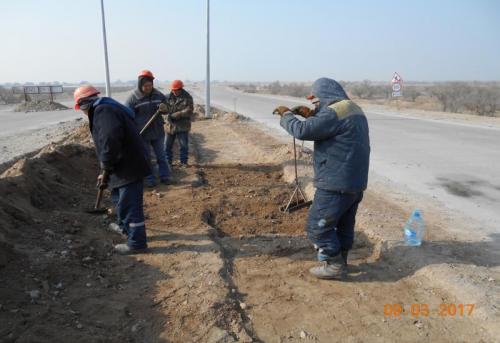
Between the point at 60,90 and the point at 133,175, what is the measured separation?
112 ft

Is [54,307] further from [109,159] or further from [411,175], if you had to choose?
[411,175]

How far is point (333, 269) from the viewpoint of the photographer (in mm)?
3869

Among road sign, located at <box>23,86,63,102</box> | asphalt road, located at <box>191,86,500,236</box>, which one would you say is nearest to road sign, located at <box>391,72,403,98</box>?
asphalt road, located at <box>191,86,500,236</box>

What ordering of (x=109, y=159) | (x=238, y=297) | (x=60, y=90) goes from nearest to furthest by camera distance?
(x=238, y=297) < (x=109, y=159) < (x=60, y=90)

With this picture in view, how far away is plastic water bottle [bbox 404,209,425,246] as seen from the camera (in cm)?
455

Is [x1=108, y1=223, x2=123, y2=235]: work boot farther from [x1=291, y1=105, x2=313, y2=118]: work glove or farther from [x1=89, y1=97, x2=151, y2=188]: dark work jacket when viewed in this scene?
[x1=291, y1=105, x2=313, y2=118]: work glove

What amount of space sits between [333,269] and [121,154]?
2375 millimetres

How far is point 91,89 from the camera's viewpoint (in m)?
4.16

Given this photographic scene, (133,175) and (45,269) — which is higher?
(133,175)

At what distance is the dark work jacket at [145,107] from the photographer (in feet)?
22.3

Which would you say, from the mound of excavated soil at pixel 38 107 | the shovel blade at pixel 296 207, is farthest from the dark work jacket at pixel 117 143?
the mound of excavated soil at pixel 38 107

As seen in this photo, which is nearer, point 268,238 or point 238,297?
point 238,297

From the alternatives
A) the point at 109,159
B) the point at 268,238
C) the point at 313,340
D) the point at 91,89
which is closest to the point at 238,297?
the point at 313,340

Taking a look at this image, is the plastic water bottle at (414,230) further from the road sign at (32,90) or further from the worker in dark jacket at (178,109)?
the road sign at (32,90)
